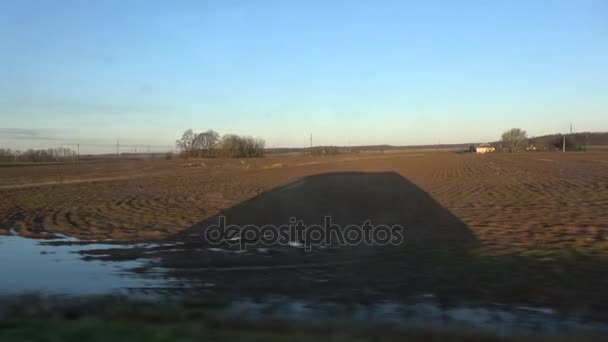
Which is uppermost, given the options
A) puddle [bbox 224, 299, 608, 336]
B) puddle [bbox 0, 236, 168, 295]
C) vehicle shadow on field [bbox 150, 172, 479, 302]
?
puddle [bbox 224, 299, 608, 336]

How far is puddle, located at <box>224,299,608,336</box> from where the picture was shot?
6.32 m

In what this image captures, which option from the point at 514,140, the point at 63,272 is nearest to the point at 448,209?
the point at 63,272

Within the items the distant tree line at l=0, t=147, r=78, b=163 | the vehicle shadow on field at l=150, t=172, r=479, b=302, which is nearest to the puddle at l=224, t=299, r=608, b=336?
the vehicle shadow on field at l=150, t=172, r=479, b=302

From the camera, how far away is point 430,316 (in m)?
6.87

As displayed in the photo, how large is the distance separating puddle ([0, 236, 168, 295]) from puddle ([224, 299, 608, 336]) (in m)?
2.43

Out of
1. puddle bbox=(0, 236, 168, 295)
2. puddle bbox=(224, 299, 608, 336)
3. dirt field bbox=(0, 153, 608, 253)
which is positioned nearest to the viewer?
puddle bbox=(224, 299, 608, 336)

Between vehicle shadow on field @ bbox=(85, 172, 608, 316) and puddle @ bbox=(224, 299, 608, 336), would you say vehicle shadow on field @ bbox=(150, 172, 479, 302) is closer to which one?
vehicle shadow on field @ bbox=(85, 172, 608, 316)

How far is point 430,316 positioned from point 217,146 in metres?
131

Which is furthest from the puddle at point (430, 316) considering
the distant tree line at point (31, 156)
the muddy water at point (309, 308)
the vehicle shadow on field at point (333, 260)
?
the distant tree line at point (31, 156)

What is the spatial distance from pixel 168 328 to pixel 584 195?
66.3ft

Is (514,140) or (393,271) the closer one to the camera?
(393,271)

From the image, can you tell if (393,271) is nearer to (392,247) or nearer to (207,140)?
(392,247)

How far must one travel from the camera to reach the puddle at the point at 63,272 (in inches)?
349

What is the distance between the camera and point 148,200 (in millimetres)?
24406
